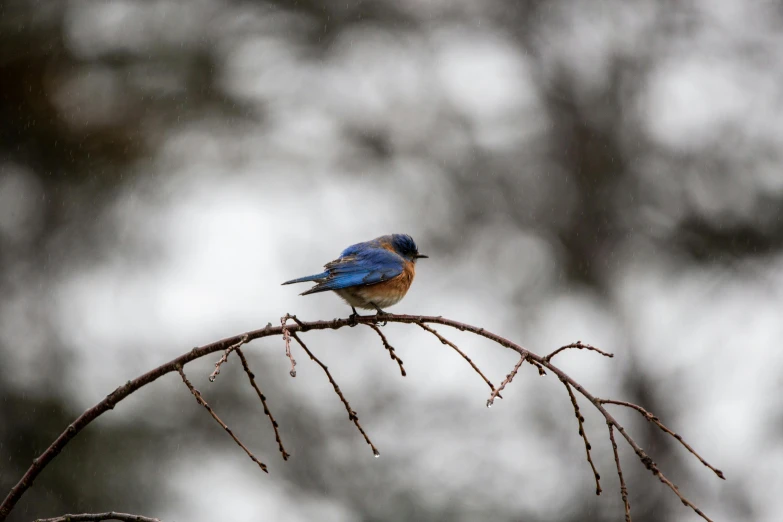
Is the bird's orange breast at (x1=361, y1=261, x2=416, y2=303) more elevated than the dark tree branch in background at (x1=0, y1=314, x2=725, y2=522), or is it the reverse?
the bird's orange breast at (x1=361, y1=261, x2=416, y2=303)

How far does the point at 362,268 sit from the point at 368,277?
0.29 ft

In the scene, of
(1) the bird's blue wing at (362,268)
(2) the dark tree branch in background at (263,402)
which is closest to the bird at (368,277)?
(1) the bird's blue wing at (362,268)

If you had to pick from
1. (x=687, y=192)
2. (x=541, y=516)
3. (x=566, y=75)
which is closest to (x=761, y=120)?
(x=687, y=192)

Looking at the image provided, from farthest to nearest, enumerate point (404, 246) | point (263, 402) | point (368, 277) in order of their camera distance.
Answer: point (404, 246), point (368, 277), point (263, 402)

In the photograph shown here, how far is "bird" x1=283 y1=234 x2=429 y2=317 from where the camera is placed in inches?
175

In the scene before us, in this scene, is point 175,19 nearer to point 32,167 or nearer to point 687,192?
point 32,167

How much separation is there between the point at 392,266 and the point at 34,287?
7.10m

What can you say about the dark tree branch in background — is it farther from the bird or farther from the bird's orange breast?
the bird's orange breast

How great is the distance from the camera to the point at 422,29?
1258 centimetres

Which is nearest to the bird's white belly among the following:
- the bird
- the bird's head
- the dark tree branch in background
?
the bird

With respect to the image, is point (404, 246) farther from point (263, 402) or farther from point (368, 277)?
point (263, 402)

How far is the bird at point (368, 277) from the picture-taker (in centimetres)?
445

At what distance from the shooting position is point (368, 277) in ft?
15.0

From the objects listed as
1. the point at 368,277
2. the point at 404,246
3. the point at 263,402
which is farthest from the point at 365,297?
the point at 263,402
